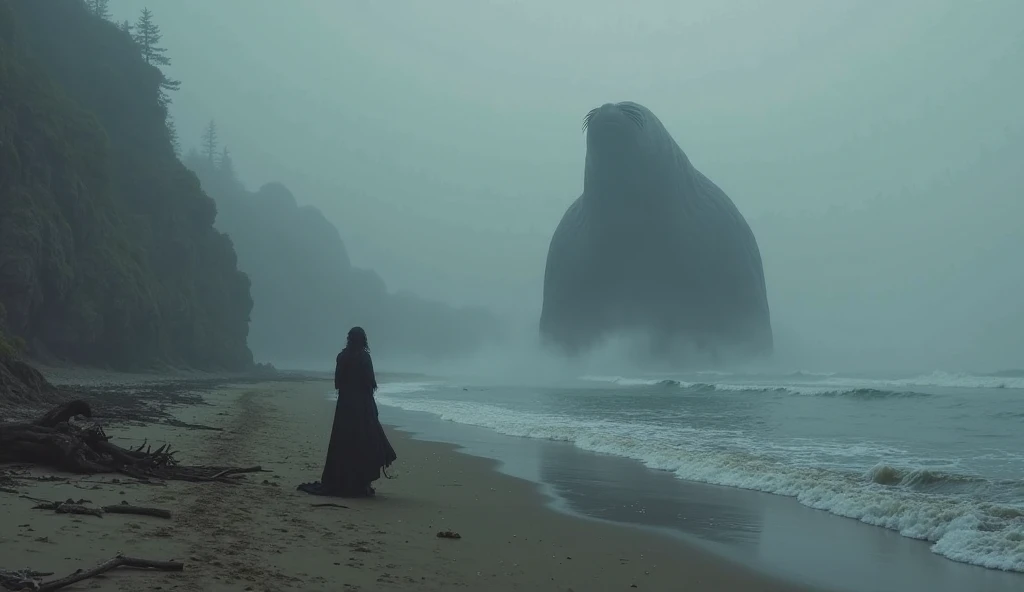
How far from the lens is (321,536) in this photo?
6035 millimetres

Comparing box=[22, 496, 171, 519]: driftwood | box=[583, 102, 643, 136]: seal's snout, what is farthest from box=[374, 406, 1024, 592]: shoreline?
box=[583, 102, 643, 136]: seal's snout

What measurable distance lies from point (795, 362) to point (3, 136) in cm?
8303

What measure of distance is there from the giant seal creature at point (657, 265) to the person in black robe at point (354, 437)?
71705mm

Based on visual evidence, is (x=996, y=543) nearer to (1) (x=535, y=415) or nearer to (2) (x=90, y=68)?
(1) (x=535, y=415)

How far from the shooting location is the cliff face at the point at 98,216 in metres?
31.3

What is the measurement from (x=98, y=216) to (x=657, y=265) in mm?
57146

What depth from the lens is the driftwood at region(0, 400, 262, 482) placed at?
7375 mm

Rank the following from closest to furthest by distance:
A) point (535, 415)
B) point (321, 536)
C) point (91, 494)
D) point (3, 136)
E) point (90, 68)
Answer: point (321, 536) → point (91, 494) → point (535, 415) → point (3, 136) → point (90, 68)

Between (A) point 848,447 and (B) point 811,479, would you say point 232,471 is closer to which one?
(B) point 811,479

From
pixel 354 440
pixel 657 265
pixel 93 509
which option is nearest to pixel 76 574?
pixel 93 509

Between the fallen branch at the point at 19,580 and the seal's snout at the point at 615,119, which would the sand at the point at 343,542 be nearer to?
the fallen branch at the point at 19,580

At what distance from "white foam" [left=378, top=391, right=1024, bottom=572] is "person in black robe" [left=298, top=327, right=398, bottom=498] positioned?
5.44 m

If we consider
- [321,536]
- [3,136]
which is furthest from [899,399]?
[3,136]

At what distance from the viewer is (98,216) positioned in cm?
3769
